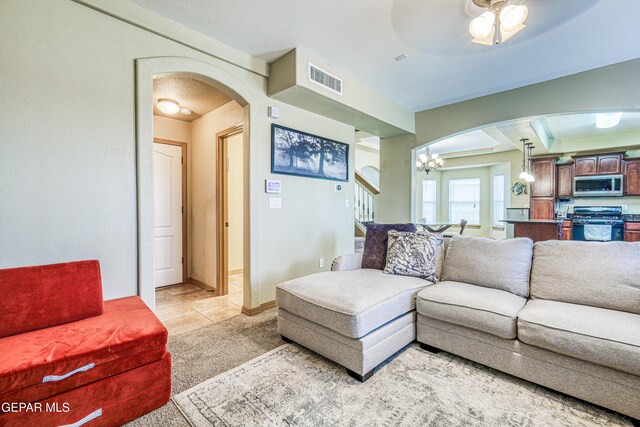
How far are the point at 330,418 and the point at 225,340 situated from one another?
51.1 inches

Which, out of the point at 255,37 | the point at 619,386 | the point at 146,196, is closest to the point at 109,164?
the point at 146,196

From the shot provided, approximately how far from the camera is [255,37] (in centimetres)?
270

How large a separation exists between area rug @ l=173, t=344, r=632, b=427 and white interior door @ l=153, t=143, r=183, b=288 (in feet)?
9.08

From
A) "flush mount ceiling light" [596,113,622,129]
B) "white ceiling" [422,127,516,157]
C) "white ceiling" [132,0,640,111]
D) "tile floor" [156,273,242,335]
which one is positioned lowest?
"tile floor" [156,273,242,335]

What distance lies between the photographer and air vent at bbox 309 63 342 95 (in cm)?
302

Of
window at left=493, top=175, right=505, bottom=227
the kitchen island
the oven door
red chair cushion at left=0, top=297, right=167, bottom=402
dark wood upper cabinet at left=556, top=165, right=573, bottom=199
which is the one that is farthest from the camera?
window at left=493, top=175, right=505, bottom=227

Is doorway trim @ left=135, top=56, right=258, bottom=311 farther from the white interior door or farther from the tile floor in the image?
the white interior door

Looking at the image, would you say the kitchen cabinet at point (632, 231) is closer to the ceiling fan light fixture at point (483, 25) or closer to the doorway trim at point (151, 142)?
the ceiling fan light fixture at point (483, 25)

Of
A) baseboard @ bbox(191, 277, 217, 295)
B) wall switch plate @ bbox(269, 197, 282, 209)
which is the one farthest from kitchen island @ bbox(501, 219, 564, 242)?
baseboard @ bbox(191, 277, 217, 295)

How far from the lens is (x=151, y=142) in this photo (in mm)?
2361

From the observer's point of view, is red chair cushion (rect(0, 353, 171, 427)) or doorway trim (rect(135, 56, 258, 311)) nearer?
red chair cushion (rect(0, 353, 171, 427))

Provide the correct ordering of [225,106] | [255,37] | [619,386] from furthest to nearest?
[225,106] → [255,37] → [619,386]

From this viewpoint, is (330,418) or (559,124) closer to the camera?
(330,418)

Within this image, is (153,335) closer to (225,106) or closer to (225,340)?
(225,340)
